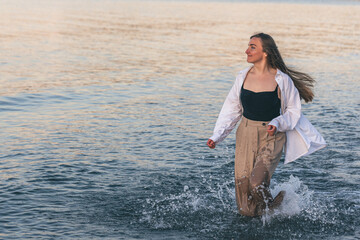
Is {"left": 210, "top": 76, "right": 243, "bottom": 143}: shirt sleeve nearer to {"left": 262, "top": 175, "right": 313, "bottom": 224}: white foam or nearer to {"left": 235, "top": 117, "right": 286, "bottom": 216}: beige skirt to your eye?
{"left": 235, "top": 117, "right": 286, "bottom": 216}: beige skirt

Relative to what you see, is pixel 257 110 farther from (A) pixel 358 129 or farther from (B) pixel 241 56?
(B) pixel 241 56

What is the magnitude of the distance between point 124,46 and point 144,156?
52.3 ft

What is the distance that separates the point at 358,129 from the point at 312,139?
218 inches

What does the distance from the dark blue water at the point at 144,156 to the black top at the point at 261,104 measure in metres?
1.26

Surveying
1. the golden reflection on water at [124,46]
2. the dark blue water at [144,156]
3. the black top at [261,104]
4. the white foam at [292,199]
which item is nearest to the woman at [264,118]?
the black top at [261,104]

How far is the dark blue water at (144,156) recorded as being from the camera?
6.96 meters

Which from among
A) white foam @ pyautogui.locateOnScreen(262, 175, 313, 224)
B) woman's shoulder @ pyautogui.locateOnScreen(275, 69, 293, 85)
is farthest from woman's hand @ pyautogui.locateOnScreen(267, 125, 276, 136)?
white foam @ pyautogui.locateOnScreen(262, 175, 313, 224)

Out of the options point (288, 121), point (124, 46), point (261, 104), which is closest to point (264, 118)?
point (261, 104)

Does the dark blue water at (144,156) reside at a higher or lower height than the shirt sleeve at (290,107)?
lower

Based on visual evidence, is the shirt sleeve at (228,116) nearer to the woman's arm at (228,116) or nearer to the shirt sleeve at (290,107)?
the woman's arm at (228,116)

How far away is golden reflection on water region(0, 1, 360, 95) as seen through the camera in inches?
688

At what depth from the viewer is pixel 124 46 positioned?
2509 centimetres

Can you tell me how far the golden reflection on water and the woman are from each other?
934 centimetres

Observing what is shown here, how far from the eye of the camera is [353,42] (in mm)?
28812
